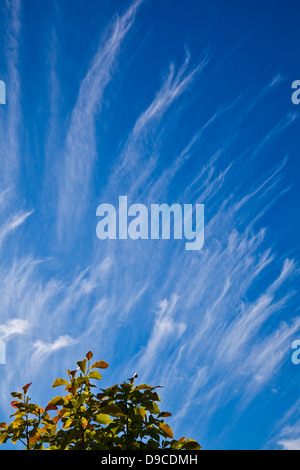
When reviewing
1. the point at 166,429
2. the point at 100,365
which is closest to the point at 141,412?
the point at 166,429

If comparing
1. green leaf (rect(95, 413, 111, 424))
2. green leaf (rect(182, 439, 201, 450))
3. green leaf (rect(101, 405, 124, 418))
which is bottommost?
green leaf (rect(182, 439, 201, 450))

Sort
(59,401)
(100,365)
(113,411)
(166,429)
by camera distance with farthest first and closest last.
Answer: (100,365) → (59,401) → (166,429) → (113,411)

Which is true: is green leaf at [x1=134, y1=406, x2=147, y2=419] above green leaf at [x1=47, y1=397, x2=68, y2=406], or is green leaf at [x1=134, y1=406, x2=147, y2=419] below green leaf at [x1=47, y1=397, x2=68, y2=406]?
below

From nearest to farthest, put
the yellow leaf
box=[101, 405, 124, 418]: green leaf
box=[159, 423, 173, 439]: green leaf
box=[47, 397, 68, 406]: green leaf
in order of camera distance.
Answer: box=[101, 405, 124, 418]: green leaf → box=[159, 423, 173, 439]: green leaf → box=[47, 397, 68, 406]: green leaf → the yellow leaf

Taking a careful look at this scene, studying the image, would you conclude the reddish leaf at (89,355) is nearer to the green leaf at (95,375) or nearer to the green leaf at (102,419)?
the green leaf at (95,375)

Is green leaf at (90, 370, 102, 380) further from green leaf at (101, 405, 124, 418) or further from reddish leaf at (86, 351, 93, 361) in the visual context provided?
green leaf at (101, 405, 124, 418)

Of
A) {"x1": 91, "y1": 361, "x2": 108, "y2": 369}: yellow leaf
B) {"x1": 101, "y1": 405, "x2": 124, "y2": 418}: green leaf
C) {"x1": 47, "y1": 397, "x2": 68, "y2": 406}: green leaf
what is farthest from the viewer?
{"x1": 91, "y1": 361, "x2": 108, "y2": 369}: yellow leaf

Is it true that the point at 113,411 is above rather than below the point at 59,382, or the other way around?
below

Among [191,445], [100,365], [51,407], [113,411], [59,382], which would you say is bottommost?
[191,445]

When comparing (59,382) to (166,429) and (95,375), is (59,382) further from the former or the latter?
(166,429)

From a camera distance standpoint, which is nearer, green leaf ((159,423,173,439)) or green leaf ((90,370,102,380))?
green leaf ((159,423,173,439))

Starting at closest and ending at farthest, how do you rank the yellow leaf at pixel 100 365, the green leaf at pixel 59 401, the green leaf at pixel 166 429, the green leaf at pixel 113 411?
the green leaf at pixel 113 411
the green leaf at pixel 166 429
the green leaf at pixel 59 401
the yellow leaf at pixel 100 365

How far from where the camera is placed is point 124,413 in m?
3.60
